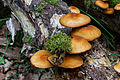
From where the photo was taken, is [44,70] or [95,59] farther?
[44,70]

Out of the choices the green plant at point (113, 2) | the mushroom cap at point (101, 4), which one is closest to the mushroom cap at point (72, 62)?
the mushroom cap at point (101, 4)

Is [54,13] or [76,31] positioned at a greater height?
[54,13]

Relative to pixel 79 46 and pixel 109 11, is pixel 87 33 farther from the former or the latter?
pixel 109 11

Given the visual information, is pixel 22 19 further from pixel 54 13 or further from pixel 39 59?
pixel 39 59

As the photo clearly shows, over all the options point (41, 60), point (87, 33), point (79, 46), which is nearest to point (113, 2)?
point (87, 33)

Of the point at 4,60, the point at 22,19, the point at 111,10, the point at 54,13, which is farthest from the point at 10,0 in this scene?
the point at 111,10

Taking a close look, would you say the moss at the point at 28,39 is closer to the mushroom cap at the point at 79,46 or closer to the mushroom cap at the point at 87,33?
the mushroom cap at the point at 87,33
